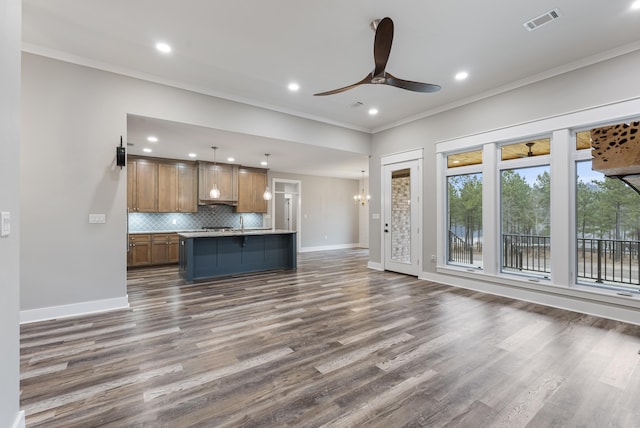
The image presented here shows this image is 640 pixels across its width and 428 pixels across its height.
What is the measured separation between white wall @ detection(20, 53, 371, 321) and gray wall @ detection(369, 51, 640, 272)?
14.8 ft

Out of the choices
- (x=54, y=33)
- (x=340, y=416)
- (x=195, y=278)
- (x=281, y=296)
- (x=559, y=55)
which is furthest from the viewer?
(x=195, y=278)

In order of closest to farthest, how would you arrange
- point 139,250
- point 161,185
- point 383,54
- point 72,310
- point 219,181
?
point 383,54
point 72,310
point 139,250
point 161,185
point 219,181

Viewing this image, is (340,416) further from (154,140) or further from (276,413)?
(154,140)

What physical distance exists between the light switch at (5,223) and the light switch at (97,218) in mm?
2594

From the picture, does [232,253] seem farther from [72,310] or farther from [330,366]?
[330,366]

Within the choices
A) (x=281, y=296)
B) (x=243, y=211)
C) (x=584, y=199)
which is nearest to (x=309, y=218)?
(x=243, y=211)

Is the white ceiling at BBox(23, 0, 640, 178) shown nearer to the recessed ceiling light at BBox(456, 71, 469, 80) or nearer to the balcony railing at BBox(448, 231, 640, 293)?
the recessed ceiling light at BBox(456, 71, 469, 80)

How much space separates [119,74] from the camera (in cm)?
388

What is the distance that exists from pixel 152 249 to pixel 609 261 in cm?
838

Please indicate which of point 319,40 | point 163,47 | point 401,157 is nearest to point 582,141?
point 401,157

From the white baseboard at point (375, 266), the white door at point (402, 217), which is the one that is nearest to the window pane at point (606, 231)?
the white door at point (402, 217)

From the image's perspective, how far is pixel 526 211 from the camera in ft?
14.6

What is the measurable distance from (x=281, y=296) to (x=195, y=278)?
1995 millimetres

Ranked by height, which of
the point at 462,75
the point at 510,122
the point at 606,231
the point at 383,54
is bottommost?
the point at 606,231
